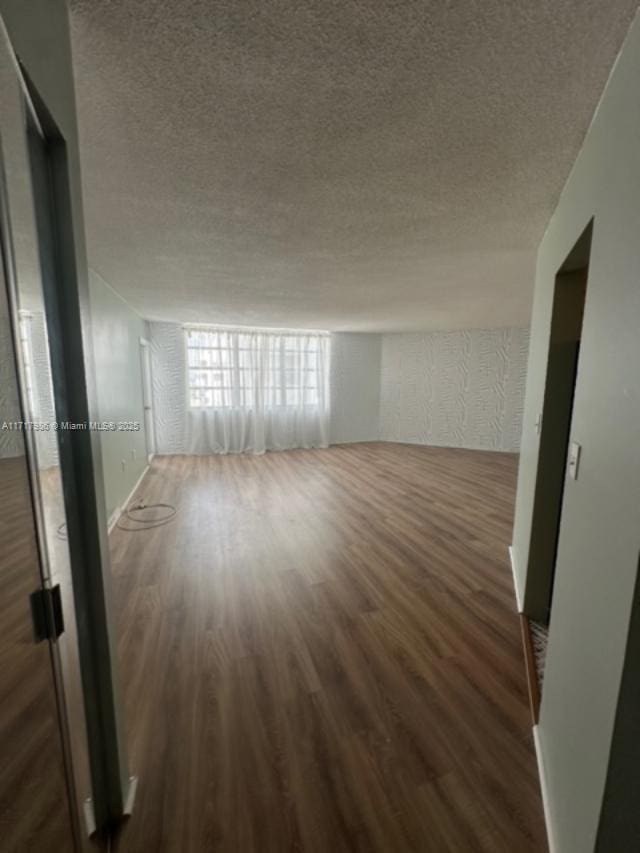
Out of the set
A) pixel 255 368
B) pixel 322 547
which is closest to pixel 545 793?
pixel 322 547

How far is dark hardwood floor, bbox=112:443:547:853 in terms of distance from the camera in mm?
1120

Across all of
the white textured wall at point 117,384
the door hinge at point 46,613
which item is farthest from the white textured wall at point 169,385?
the door hinge at point 46,613

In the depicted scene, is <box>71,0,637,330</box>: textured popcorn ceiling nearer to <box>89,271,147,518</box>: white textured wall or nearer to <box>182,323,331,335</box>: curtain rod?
<box>89,271,147,518</box>: white textured wall

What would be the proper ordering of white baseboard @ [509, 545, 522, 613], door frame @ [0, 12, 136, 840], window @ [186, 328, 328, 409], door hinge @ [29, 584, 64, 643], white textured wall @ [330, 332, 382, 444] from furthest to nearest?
white textured wall @ [330, 332, 382, 444] → window @ [186, 328, 328, 409] → white baseboard @ [509, 545, 522, 613] → door frame @ [0, 12, 136, 840] → door hinge @ [29, 584, 64, 643]

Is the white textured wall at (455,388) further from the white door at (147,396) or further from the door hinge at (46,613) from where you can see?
the door hinge at (46,613)

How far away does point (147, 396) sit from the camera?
545 cm

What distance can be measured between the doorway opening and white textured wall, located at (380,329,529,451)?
4.93m

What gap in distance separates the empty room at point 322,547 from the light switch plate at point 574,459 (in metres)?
0.02

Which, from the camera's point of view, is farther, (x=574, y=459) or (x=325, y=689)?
(x=325, y=689)

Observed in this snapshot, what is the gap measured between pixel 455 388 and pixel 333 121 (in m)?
6.28

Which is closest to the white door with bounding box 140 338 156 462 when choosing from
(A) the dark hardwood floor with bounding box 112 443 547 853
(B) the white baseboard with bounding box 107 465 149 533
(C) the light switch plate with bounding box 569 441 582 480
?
(B) the white baseboard with bounding box 107 465 149 533

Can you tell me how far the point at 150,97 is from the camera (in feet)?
3.59

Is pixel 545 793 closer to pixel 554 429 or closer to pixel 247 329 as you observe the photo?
pixel 554 429

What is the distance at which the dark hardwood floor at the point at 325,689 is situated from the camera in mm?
1120
